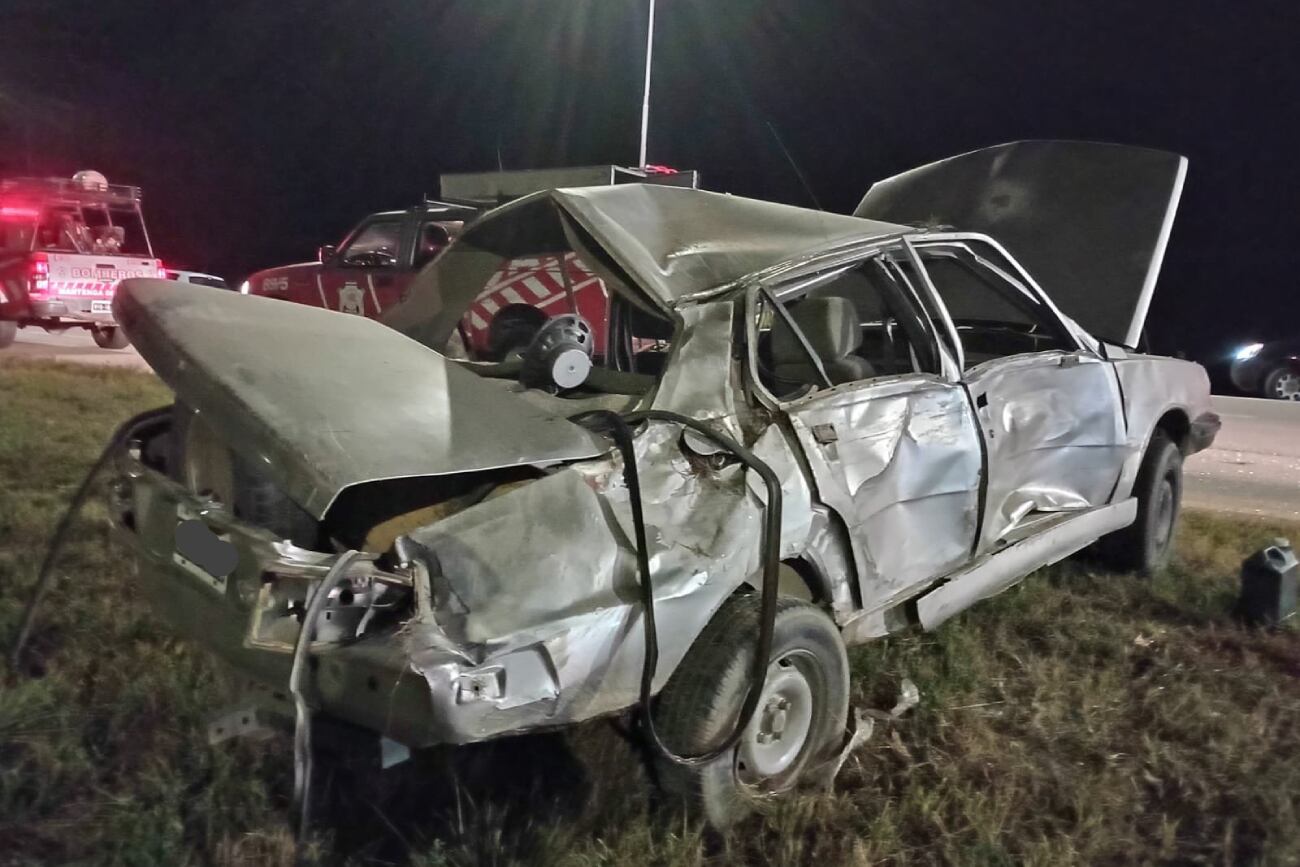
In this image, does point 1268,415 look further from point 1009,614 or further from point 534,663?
point 534,663

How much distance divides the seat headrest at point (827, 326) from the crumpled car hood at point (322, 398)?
3.11ft

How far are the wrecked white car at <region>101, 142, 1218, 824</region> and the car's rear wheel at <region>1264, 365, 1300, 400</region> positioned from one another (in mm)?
11498

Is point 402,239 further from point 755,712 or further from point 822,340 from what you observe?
point 755,712

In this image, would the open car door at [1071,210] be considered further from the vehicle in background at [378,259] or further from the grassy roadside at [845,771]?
the vehicle in background at [378,259]

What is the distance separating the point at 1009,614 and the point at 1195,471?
5252 mm

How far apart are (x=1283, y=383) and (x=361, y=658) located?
14.8 metres

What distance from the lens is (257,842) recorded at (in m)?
2.51

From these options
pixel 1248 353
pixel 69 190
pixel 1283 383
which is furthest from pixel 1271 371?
pixel 69 190

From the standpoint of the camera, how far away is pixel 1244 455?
9250mm

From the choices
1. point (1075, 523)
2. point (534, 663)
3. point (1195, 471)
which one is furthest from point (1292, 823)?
point (1195, 471)

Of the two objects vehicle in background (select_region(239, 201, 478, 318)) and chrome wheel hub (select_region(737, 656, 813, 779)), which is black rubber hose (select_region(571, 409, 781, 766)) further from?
vehicle in background (select_region(239, 201, 478, 318))

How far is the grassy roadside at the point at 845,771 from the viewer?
101 inches

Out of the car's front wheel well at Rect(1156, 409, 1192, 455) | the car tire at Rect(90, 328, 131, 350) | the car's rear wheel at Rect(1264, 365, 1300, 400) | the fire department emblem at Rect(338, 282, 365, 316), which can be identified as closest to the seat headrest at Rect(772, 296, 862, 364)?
the car's front wheel well at Rect(1156, 409, 1192, 455)

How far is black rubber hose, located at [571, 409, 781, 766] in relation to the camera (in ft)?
7.73
